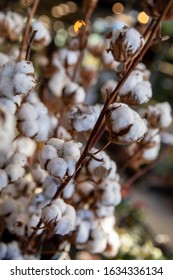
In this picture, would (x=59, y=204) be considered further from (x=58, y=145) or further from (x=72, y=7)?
(x=72, y=7)

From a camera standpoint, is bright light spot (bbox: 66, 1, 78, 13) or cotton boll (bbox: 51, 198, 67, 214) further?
bright light spot (bbox: 66, 1, 78, 13)

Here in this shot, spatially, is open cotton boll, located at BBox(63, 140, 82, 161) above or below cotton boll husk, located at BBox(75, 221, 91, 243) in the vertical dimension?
above

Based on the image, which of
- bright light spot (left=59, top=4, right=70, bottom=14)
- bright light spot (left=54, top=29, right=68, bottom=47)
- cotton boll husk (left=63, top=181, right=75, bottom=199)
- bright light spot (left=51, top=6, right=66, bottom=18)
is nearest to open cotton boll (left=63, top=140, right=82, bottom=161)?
cotton boll husk (left=63, top=181, right=75, bottom=199)

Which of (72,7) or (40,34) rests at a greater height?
(40,34)

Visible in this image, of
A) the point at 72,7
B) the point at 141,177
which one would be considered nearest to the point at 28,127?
the point at 141,177

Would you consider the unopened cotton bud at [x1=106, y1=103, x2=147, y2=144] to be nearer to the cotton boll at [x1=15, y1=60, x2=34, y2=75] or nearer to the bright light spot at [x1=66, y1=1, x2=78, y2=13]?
the cotton boll at [x1=15, y1=60, x2=34, y2=75]

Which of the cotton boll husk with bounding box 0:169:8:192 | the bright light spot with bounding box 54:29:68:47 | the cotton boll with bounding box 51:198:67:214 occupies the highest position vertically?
the cotton boll husk with bounding box 0:169:8:192
